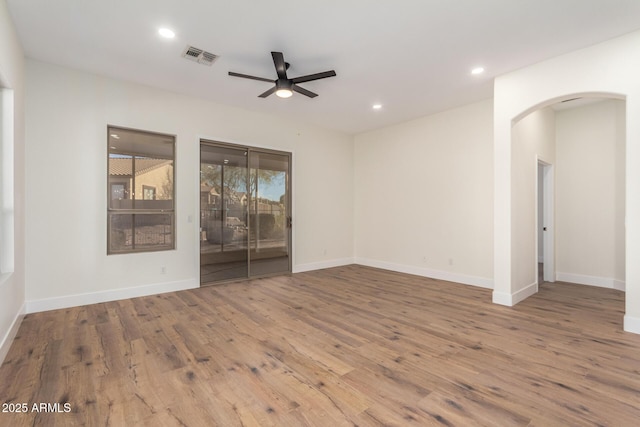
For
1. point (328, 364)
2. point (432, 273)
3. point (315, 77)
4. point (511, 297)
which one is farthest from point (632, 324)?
point (315, 77)

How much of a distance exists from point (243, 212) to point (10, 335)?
3364 millimetres

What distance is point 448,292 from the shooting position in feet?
15.5

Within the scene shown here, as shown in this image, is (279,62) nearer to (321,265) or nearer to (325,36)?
(325,36)

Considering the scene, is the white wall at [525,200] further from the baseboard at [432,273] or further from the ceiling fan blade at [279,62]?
the ceiling fan blade at [279,62]

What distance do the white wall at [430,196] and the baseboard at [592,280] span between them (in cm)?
168

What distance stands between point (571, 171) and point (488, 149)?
179 centimetres

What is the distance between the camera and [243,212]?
5.61 metres

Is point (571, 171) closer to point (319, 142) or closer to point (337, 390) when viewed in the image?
point (319, 142)

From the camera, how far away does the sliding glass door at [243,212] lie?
206 inches

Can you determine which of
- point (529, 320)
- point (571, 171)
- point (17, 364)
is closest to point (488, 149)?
point (571, 171)

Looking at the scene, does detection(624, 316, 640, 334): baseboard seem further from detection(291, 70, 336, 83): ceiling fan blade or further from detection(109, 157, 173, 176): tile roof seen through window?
detection(109, 157, 173, 176): tile roof seen through window

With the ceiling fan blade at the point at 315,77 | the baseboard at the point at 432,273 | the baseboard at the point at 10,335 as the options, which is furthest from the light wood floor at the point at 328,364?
the ceiling fan blade at the point at 315,77

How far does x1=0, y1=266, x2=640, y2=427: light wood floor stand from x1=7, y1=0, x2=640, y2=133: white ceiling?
3087mm

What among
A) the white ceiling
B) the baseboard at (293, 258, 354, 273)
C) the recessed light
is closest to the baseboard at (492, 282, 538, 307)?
the white ceiling
